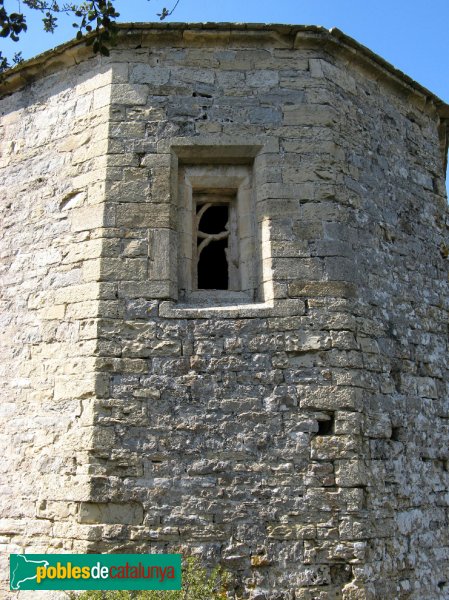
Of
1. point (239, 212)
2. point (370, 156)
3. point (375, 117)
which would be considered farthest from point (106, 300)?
point (375, 117)

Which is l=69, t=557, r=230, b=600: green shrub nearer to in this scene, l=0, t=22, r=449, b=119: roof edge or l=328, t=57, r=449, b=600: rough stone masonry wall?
l=328, t=57, r=449, b=600: rough stone masonry wall

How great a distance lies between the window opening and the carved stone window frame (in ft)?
0.22

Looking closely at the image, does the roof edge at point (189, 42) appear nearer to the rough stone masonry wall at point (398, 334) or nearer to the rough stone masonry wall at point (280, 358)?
the rough stone masonry wall at point (280, 358)

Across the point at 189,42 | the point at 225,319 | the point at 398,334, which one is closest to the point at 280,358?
the point at 225,319

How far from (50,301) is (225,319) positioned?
1471 millimetres

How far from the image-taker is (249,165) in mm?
5273

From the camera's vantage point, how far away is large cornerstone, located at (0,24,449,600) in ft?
14.3

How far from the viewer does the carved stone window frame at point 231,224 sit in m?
4.98

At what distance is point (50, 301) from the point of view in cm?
503

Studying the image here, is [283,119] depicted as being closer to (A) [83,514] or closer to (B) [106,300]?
(B) [106,300]

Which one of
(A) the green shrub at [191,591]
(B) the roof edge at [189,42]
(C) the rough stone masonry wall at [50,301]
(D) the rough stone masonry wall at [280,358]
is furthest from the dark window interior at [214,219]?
(A) the green shrub at [191,591]

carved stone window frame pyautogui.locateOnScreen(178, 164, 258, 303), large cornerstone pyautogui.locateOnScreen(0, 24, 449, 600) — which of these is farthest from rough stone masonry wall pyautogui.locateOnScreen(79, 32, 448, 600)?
carved stone window frame pyautogui.locateOnScreen(178, 164, 258, 303)

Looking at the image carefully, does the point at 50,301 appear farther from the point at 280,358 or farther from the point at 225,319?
the point at 280,358

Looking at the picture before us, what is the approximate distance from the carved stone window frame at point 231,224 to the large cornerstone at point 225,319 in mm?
20
